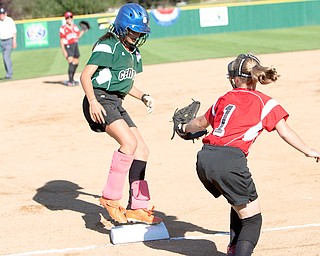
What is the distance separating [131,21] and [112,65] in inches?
16.7

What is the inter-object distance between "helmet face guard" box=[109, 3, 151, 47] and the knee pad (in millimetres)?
2101

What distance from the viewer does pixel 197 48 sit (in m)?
26.5

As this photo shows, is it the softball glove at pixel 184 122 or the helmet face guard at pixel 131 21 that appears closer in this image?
the softball glove at pixel 184 122

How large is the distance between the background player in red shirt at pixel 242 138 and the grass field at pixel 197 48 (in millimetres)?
16012

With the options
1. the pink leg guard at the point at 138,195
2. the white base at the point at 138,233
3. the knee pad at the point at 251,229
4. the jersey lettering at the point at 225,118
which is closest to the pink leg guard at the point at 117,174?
the pink leg guard at the point at 138,195

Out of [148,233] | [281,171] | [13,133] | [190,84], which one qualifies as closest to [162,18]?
[190,84]

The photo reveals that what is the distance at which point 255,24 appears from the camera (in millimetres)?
34938

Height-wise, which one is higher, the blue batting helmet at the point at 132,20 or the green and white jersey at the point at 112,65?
the blue batting helmet at the point at 132,20

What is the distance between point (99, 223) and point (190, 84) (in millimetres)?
9659

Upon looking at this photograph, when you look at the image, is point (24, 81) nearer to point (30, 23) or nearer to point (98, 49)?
point (98, 49)

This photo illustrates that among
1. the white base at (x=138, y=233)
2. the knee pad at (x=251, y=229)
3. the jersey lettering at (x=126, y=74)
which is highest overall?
the jersey lettering at (x=126, y=74)

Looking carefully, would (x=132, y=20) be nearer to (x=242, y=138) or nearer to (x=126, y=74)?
(x=126, y=74)

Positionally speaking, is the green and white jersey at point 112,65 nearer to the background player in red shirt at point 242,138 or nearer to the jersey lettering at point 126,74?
the jersey lettering at point 126,74

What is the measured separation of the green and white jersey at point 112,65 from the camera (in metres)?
6.31
